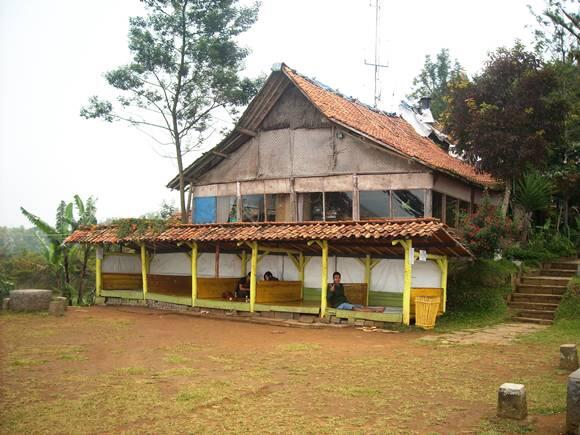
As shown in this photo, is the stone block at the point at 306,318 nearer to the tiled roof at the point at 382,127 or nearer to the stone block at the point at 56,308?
the tiled roof at the point at 382,127

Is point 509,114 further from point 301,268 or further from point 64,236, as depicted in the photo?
point 64,236

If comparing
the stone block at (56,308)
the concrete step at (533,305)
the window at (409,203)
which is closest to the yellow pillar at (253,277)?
the window at (409,203)

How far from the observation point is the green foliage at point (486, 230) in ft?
53.4

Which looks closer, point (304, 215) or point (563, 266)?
point (563, 266)

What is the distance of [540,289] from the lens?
1625 centimetres

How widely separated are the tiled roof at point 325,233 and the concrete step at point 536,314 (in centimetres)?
223

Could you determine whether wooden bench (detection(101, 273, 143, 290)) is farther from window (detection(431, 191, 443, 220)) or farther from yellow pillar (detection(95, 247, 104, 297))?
window (detection(431, 191, 443, 220))

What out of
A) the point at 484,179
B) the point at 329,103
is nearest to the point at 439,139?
the point at 484,179

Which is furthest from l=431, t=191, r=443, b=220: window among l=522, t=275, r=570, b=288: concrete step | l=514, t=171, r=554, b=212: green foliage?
l=522, t=275, r=570, b=288: concrete step

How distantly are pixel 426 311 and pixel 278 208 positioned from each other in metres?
8.34

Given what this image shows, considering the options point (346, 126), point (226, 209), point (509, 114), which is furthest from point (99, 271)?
point (509, 114)

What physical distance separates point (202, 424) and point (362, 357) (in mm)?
4670

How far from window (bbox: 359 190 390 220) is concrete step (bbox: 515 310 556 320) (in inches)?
203

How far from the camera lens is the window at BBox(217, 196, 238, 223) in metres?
21.4
